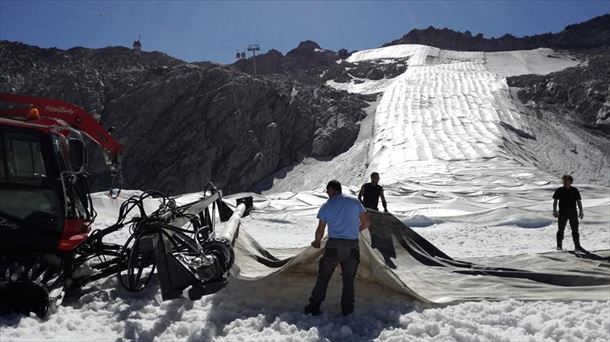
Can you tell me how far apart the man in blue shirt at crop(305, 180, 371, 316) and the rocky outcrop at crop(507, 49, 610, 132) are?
3992 centimetres

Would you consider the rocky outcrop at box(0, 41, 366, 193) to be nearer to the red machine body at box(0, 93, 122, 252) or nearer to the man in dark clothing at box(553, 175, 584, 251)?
the man in dark clothing at box(553, 175, 584, 251)

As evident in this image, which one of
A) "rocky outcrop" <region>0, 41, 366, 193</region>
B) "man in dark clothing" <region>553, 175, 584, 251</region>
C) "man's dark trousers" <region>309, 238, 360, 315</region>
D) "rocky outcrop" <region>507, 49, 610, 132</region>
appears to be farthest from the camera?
"rocky outcrop" <region>507, 49, 610, 132</region>

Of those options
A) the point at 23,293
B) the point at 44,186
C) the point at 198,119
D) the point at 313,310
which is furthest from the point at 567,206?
the point at 198,119

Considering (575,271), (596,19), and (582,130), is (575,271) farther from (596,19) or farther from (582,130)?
(596,19)

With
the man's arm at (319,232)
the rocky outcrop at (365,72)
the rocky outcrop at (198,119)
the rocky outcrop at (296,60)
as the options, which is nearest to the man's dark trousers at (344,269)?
the man's arm at (319,232)

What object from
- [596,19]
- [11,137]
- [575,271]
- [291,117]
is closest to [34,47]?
[291,117]

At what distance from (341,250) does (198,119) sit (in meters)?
33.2

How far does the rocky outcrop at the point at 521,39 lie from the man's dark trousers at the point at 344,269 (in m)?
84.4

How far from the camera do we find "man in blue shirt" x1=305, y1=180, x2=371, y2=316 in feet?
17.5

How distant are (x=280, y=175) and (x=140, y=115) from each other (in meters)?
12.4

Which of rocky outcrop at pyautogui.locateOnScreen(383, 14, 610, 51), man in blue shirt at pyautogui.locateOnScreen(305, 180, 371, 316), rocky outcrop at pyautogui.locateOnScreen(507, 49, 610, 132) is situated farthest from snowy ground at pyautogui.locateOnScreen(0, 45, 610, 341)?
rocky outcrop at pyautogui.locateOnScreen(383, 14, 610, 51)

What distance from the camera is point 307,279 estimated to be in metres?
6.29

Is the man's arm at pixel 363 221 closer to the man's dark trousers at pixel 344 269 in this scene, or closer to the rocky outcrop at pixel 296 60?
the man's dark trousers at pixel 344 269

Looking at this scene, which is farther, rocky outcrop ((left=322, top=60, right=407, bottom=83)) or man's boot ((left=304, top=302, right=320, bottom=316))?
rocky outcrop ((left=322, top=60, right=407, bottom=83))
